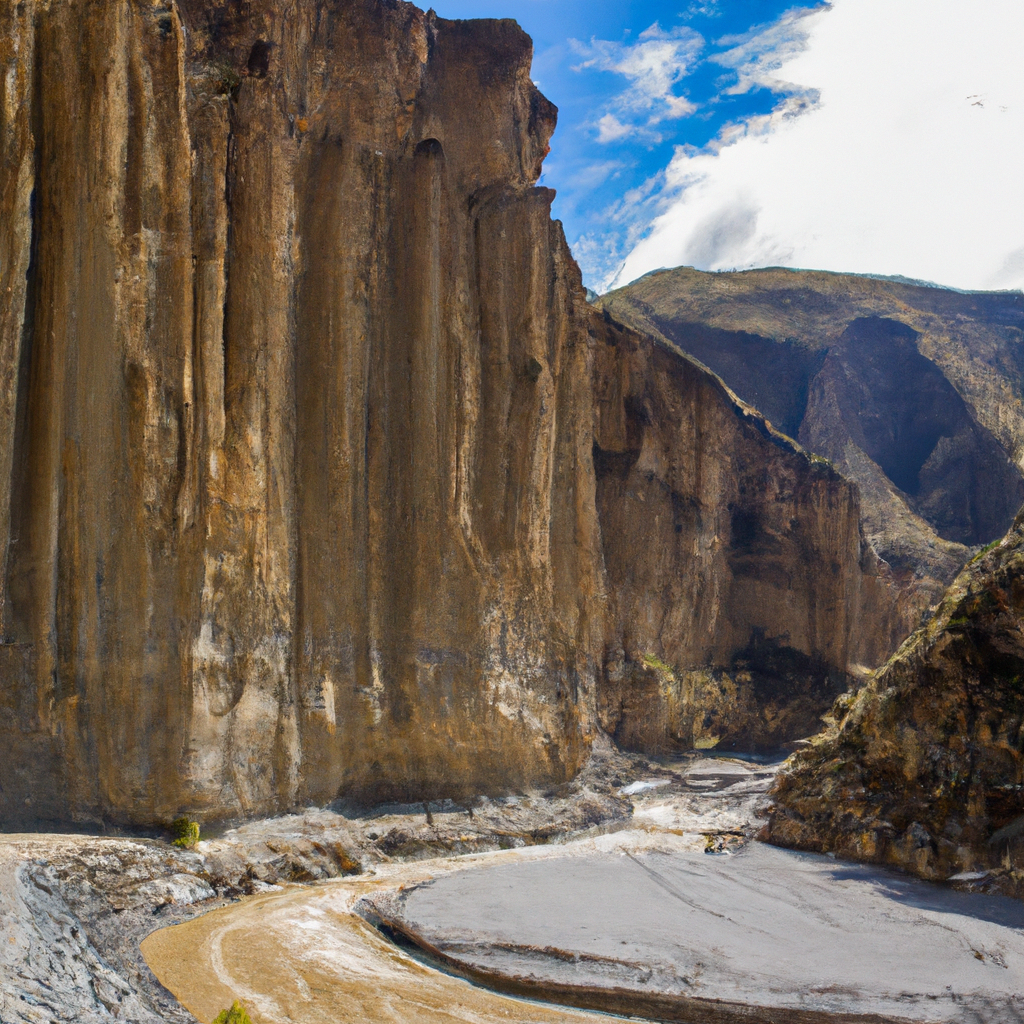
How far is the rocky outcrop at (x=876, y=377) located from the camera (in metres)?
53.9

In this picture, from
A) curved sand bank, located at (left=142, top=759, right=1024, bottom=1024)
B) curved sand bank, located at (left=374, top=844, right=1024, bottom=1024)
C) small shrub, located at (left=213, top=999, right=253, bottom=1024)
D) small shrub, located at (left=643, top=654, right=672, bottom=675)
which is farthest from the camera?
small shrub, located at (left=643, top=654, right=672, bottom=675)

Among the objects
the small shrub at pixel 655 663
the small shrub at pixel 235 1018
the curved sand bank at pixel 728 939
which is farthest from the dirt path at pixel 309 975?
the small shrub at pixel 655 663

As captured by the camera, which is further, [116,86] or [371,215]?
[371,215]

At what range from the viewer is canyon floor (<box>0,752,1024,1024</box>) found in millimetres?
11180

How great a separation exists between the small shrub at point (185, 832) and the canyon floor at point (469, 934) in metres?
→ 0.50

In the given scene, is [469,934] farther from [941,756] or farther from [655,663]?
[655,663]

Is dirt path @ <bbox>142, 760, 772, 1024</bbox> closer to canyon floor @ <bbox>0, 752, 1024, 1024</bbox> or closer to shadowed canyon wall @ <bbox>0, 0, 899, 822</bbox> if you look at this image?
canyon floor @ <bbox>0, 752, 1024, 1024</bbox>

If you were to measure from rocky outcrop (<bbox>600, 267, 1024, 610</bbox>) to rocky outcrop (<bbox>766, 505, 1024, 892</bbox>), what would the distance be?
3132 centimetres

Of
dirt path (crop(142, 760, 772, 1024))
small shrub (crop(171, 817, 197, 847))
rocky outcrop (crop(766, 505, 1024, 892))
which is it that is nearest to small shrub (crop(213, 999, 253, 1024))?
dirt path (crop(142, 760, 772, 1024))

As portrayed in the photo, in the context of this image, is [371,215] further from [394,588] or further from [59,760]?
[59,760]

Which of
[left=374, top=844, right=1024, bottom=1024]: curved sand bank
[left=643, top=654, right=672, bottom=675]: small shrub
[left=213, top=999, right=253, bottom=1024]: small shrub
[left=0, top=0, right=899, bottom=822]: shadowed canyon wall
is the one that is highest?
[left=0, top=0, right=899, bottom=822]: shadowed canyon wall

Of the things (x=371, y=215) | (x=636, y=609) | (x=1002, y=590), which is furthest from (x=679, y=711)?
(x=371, y=215)

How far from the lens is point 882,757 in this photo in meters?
20.3

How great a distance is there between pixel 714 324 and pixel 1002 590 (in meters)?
39.3
